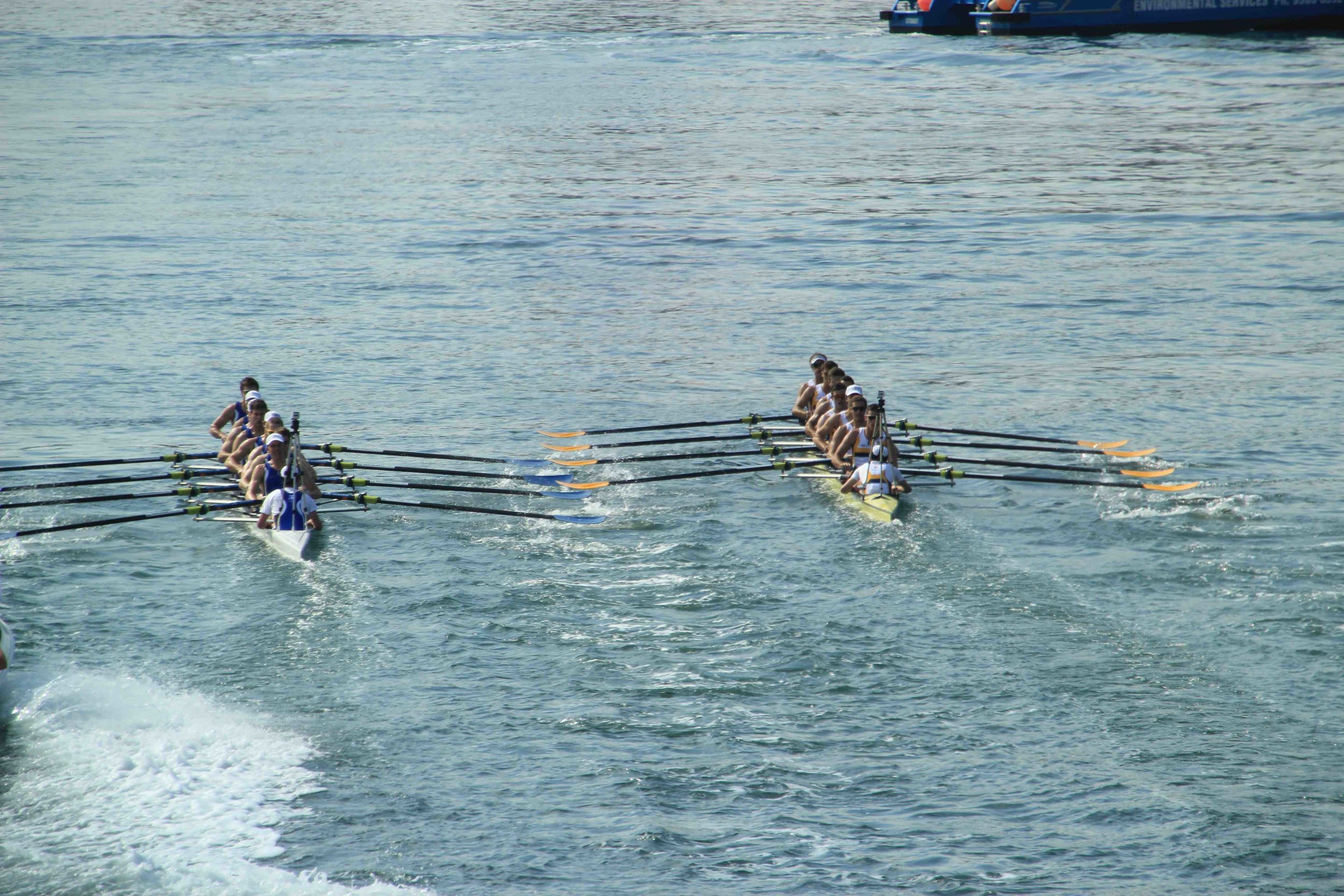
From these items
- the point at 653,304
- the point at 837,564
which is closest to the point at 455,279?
the point at 653,304

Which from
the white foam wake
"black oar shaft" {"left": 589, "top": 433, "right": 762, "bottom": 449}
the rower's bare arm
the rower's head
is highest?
the rower's head

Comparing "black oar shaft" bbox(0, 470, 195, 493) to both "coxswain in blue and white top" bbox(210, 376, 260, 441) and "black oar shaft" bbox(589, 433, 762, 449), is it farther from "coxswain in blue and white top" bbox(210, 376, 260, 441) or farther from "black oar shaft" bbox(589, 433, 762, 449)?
"black oar shaft" bbox(589, 433, 762, 449)

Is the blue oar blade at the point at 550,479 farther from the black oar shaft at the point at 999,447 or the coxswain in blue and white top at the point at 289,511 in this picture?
the black oar shaft at the point at 999,447

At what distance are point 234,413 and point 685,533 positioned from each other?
342 inches

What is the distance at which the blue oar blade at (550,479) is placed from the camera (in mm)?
22594

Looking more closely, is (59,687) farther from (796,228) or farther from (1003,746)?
(796,228)

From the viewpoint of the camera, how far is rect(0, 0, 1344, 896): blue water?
1320 centimetres

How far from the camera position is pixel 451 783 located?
14.0m

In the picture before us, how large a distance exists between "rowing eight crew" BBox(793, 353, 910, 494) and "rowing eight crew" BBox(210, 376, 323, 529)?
811cm

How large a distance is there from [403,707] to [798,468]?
9.70 m

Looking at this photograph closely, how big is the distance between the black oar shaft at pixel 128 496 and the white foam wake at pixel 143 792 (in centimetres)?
499

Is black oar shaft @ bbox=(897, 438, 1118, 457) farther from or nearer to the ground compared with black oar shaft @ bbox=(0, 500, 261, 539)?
farther from the ground

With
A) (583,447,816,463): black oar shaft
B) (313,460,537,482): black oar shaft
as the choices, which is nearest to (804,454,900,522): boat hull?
(583,447,816,463): black oar shaft

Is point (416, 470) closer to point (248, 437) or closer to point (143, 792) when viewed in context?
point (248, 437)
